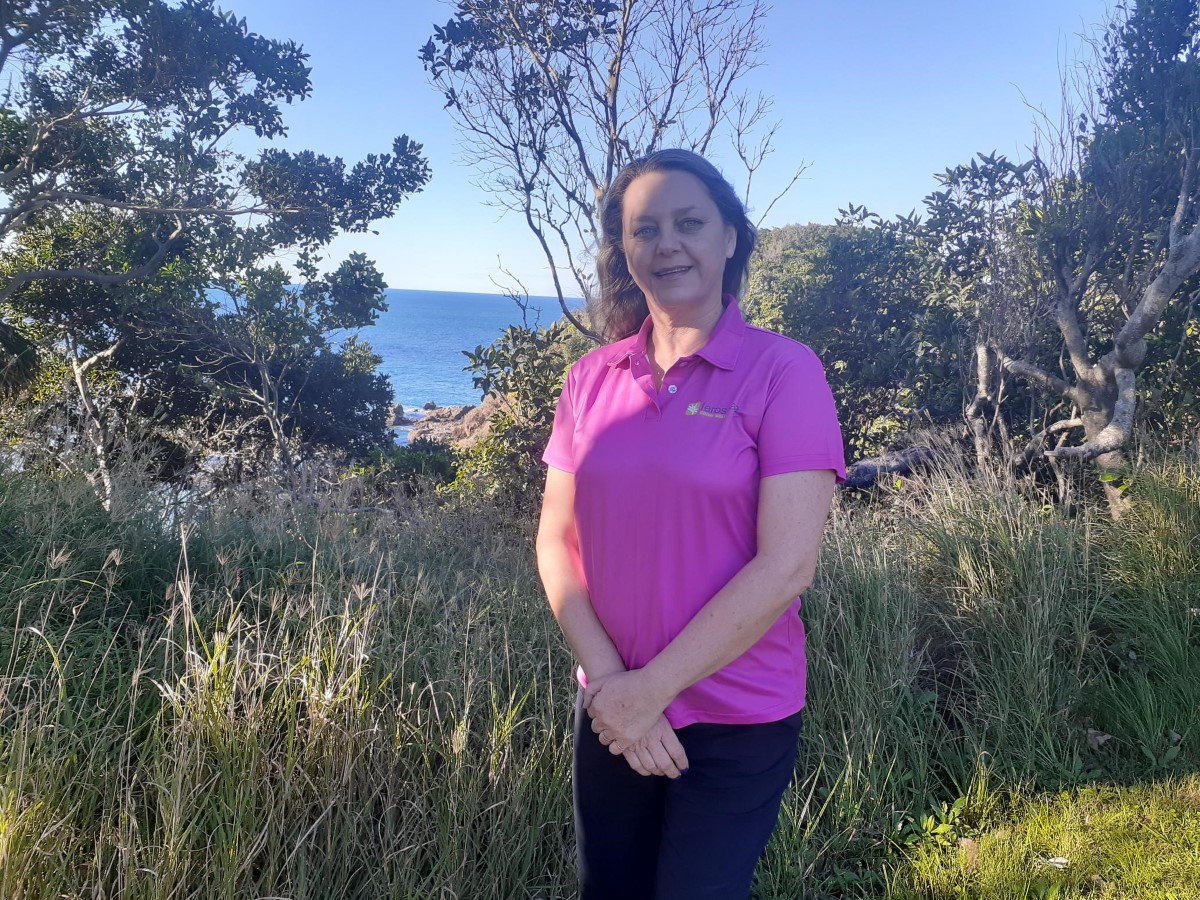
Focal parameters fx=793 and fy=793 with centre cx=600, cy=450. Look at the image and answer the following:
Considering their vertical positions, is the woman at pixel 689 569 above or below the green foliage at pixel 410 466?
above

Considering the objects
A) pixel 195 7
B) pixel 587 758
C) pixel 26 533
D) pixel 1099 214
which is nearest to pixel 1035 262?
pixel 1099 214

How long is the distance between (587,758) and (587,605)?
0.39m

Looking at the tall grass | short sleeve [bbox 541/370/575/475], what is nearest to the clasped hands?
short sleeve [bbox 541/370/575/475]

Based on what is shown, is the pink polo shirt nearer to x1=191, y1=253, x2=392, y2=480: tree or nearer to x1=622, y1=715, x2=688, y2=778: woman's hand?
x1=622, y1=715, x2=688, y2=778: woman's hand

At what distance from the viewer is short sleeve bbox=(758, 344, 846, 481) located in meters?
1.76

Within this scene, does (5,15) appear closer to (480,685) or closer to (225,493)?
(225,493)

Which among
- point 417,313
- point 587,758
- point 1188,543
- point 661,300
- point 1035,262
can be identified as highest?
point 417,313

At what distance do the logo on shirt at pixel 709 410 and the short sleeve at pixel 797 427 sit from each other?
8cm

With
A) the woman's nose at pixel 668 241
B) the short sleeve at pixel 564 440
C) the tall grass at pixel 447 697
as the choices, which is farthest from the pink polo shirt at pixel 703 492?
the tall grass at pixel 447 697

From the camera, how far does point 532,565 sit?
552 centimetres

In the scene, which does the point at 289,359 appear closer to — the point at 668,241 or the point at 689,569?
the point at 668,241

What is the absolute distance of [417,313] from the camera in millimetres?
152250

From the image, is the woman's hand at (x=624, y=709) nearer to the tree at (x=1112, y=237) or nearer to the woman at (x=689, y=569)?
the woman at (x=689, y=569)

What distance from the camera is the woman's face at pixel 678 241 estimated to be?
6.75 feet
